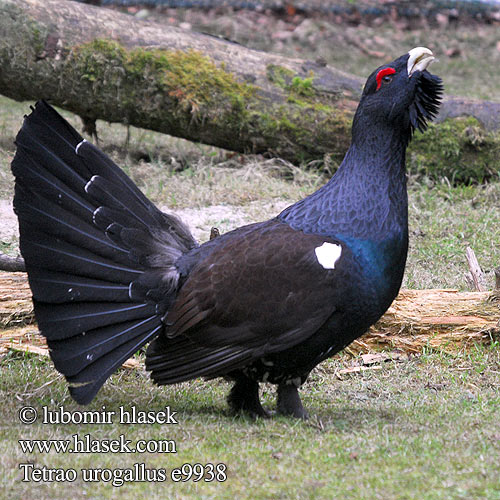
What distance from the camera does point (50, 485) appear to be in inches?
130

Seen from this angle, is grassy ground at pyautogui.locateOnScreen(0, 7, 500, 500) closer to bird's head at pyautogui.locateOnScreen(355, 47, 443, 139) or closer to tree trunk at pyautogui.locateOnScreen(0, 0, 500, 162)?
tree trunk at pyautogui.locateOnScreen(0, 0, 500, 162)

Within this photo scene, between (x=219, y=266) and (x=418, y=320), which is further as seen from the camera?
(x=418, y=320)

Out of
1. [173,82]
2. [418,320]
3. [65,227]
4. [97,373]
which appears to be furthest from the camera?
[173,82]

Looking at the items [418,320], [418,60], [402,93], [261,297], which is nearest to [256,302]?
[261,297]

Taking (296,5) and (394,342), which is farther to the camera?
(296,5)

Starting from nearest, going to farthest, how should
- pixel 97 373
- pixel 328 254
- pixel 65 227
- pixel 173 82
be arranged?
pixel 328 254, pixel 97 373, pixel 65 227, pixel 173 82

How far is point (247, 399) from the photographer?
4309mm

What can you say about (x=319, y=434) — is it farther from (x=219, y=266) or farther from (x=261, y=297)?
(x=219, y=266)

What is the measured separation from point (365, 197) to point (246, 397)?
1.24 m

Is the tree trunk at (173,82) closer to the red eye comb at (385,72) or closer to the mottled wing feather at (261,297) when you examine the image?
the red eye comb at (385,72)

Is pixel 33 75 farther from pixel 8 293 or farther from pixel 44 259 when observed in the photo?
pixel 44 259

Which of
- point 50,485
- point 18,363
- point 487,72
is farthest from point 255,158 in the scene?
point 487,72

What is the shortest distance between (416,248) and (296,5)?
11619 mm

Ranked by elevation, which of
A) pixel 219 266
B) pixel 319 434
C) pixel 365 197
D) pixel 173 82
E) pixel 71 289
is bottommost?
pixel 319 434
